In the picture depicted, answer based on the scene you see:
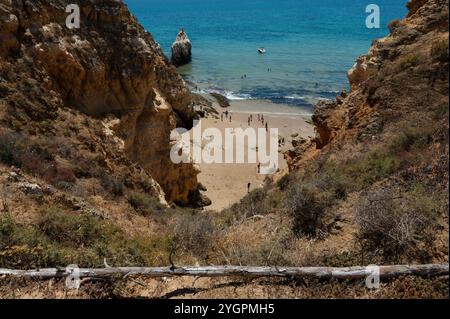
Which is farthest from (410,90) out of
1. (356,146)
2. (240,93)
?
(240,93)

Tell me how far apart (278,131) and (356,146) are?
916 inches

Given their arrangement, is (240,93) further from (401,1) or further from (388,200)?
(401,1)

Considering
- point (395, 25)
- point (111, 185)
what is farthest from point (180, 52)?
point (111, 185)

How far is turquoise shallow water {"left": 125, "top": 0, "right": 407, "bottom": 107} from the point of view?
171ft

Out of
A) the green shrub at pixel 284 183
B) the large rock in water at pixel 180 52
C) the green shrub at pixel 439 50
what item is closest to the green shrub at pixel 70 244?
the green shrub at pixel 284 183

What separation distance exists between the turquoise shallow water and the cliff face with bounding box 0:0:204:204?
28272 millimetres

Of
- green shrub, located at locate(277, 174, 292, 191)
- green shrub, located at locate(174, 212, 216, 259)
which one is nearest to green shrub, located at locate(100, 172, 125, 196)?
green shrub, located at locate(174, 212, 216, 259)

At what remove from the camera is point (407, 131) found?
1049 centimetres

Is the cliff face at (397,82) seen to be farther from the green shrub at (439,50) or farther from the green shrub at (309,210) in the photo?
the green shrub at (309,210)

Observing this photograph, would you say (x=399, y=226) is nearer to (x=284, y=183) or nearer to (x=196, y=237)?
(x=196, y=237)

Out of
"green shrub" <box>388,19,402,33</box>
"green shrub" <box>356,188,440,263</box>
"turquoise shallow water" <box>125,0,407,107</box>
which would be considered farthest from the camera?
"turquoise shallow water" <box>125,0,407,107</box>

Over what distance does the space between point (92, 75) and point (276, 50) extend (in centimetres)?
6350

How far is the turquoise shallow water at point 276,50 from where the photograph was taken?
171 feet

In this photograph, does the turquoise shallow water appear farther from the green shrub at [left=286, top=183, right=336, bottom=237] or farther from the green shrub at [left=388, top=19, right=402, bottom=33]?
the green shrub at [left=286, top=183, right=336, bottom=237]
